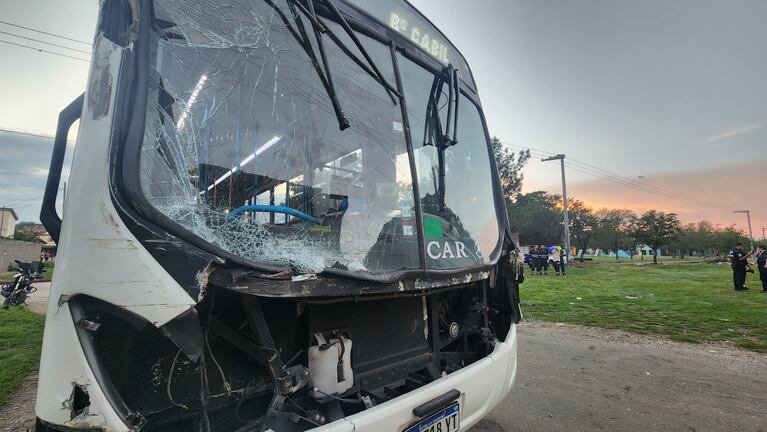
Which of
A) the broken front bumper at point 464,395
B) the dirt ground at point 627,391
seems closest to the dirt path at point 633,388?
the dirt ground at point 627,391

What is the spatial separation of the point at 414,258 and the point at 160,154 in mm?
1302

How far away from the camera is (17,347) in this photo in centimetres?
603

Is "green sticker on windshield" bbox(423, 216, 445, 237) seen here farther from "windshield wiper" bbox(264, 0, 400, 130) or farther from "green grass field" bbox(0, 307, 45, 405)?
"green grass field" bbox(0, 307, 45, 405)

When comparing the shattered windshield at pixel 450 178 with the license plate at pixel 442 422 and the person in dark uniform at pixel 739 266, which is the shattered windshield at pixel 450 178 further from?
the person in dark uniform at pixel 739 266

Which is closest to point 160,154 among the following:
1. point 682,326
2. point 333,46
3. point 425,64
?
point 333,46

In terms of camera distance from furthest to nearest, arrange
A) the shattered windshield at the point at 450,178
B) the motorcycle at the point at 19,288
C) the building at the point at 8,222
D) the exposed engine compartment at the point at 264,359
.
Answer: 1. the building at the point at 8,222
2. the motorcycle at the point at 19,288
3. the shattered windshield at the point at 450,178
4. the exposed engine compartment at the point at 264,359

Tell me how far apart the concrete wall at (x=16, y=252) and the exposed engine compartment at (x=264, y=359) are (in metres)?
31.9

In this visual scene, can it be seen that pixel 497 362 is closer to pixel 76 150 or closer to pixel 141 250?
pixel 141 250

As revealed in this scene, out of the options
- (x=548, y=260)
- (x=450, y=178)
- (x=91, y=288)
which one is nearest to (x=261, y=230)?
(x=91, y=288)

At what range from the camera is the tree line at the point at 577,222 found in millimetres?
36062

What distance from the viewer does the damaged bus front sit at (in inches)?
51.7

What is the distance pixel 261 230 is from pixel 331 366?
30.0 inches

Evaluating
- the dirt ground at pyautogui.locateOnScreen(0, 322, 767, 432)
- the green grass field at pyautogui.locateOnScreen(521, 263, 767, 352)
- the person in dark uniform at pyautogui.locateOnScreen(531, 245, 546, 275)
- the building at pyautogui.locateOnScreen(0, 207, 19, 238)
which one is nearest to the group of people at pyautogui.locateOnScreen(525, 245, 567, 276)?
the person in dark uniform at pyautogui.locateOnScreen(531, 245, 546, 275)

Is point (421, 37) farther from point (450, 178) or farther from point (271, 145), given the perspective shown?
point (271, 145)
